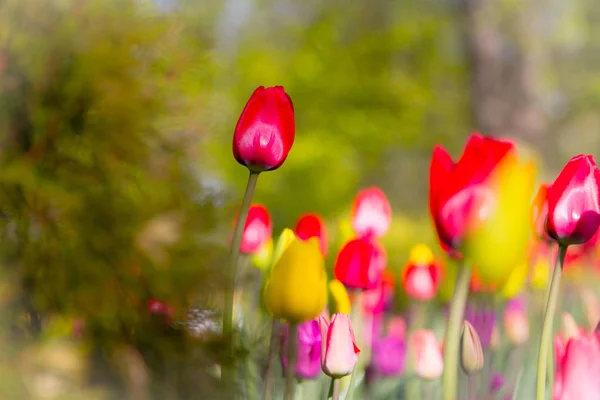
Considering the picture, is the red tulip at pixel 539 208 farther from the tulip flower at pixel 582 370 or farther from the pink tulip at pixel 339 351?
the pink tulip at pixel 339 351

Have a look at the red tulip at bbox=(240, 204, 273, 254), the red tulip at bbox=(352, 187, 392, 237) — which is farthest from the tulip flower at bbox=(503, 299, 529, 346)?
the red tulip at bbox=(240, 204, 273, 254)

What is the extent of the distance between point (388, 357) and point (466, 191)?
851 mm

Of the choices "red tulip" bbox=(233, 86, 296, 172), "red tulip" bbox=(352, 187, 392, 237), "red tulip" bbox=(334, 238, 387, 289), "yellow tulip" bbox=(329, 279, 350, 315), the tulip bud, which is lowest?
the tulip bud

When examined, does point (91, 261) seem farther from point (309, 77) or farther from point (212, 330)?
point (309, 77)

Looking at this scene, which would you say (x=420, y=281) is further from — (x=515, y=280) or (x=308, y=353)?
(x=308, y=353)

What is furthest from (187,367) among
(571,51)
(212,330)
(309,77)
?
(571,51)

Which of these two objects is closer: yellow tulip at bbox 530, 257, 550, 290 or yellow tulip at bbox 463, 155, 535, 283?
yellow tulip at bbox 463, 155, 535, 283

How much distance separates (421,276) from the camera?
141 cm

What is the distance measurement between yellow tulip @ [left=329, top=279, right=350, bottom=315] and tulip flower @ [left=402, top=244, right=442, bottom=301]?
0.55 meters

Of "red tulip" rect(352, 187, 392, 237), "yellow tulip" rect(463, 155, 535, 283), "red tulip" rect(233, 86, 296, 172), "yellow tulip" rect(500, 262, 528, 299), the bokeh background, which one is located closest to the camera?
"yellow tulip" rect(463, 155, 535, 283)

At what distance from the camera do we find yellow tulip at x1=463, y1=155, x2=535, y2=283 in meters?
0.57

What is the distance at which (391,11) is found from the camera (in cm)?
865

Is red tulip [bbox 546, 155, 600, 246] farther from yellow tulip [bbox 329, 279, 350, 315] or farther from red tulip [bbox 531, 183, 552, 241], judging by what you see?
yellow tulip [bbox 329, 279, 350, 315]

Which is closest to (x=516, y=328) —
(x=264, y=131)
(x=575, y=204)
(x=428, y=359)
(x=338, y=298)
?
(x=428, y=359)
